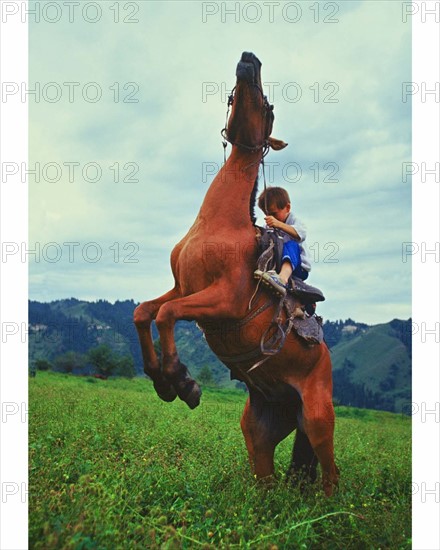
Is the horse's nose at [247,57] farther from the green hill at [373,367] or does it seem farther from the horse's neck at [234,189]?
the green hill at [373,367]

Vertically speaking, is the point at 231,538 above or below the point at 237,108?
below

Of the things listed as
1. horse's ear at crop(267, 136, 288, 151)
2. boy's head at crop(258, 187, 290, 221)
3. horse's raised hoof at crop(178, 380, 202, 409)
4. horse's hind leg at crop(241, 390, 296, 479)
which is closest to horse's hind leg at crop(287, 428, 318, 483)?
horse's hind leg at crop(241, 390, 296, 479)

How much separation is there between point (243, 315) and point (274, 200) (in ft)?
4.01

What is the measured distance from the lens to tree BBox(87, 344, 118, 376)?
30453mm

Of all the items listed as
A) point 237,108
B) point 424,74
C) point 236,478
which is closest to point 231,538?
point 236,478

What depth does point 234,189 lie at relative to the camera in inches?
188

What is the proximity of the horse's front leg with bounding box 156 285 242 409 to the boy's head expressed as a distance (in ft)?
4.16

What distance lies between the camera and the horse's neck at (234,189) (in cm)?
466

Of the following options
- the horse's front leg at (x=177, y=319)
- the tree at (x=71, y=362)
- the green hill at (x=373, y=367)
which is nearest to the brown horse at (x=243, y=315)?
the horse's front leg at (x=177, y=319)

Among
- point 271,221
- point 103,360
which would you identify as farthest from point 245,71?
point 103,360

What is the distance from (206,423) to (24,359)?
228 inches

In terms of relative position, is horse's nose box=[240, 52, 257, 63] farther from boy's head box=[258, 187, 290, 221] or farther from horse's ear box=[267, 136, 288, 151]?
boy's head box=[258, 187, 290, 221]

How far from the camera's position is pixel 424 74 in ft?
14.0

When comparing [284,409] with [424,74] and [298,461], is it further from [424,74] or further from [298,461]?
[424,74]
